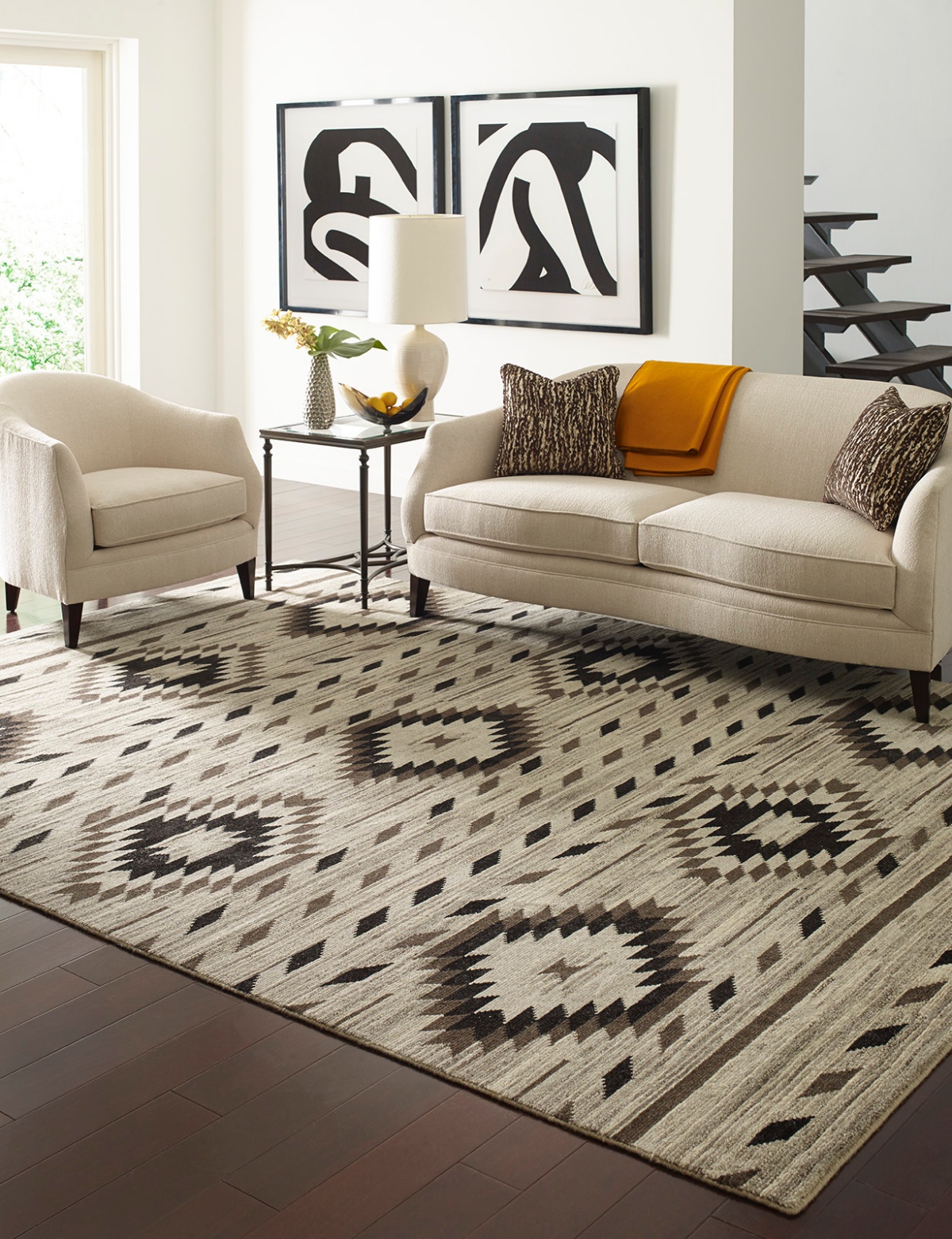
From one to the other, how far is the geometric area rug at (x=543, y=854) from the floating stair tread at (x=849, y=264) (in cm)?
288

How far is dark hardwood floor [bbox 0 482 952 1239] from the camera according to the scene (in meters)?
1.93

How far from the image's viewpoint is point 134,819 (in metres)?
3.18

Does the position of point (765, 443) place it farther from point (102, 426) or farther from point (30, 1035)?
point (30, 1035)

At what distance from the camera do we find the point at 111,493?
14.9 feet

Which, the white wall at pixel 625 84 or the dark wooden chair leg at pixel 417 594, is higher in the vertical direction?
the white wall at pixel 625 84

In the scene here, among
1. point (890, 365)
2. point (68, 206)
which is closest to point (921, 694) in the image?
point (890, 365)

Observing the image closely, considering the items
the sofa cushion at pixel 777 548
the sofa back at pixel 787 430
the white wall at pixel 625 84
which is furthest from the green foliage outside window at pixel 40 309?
the sofa cushion at pixel 777 548

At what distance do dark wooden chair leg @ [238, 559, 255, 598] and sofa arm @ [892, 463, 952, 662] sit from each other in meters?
2.24

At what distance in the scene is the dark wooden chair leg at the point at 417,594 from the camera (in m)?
4.77

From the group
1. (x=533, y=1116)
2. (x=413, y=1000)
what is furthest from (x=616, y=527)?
(x=533, y=1116)

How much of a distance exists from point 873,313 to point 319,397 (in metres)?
2.82

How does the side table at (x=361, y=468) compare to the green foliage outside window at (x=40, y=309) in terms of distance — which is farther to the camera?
the green foliage outside window at (x=40, y=309)

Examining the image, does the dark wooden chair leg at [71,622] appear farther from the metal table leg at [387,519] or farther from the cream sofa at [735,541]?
the metal table leg at [387,519]

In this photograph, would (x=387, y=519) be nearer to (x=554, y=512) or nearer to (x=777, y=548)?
(x=554, y=512)
